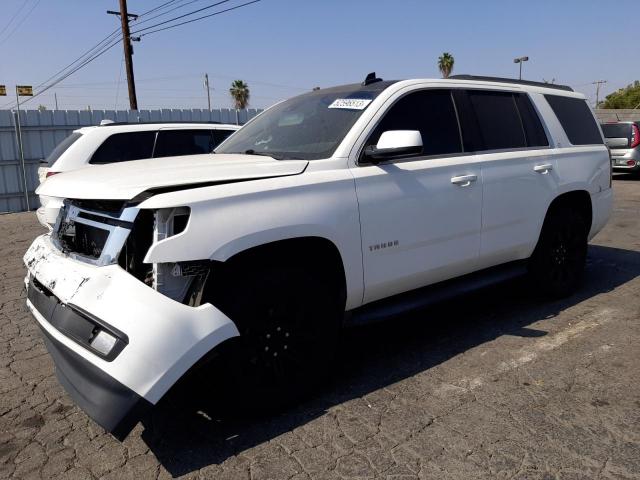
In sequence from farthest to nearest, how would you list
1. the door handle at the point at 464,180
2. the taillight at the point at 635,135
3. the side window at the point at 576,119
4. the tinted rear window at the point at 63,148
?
the taillight at the point at 635,135 → the tinted rear window at the point at 63,148 → the side window at the point at 576,119 → the door handle at the point at 464,180

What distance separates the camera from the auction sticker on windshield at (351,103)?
3.61m

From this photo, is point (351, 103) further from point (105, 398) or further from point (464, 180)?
point (105, 398)

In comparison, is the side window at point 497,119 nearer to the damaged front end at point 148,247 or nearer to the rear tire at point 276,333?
the rear tire at point 276,333

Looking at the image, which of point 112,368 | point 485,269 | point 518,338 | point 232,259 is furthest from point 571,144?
point 112,368

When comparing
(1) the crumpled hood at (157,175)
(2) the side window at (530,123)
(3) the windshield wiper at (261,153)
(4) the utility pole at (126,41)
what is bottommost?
(1) the crumpled hood at (157,175)

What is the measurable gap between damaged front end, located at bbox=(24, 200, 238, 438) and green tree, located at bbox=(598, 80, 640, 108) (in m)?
73.1

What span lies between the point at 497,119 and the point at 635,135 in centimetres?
1344

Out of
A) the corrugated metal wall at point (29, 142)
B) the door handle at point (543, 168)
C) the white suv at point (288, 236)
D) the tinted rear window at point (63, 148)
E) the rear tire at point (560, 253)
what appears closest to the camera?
the white suv at point (288, 236)

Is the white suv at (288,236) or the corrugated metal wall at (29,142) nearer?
the white suv at (288,236)

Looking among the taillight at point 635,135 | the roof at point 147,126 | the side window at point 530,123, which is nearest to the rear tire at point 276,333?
the side window at point 530,123

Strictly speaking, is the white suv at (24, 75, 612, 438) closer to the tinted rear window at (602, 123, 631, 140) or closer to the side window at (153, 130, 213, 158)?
the side window at (153, 130, 213, 158)

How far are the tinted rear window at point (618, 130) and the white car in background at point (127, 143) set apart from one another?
12611mm

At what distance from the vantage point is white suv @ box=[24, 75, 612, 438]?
2.51m

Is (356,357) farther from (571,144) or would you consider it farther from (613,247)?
(613,247)
